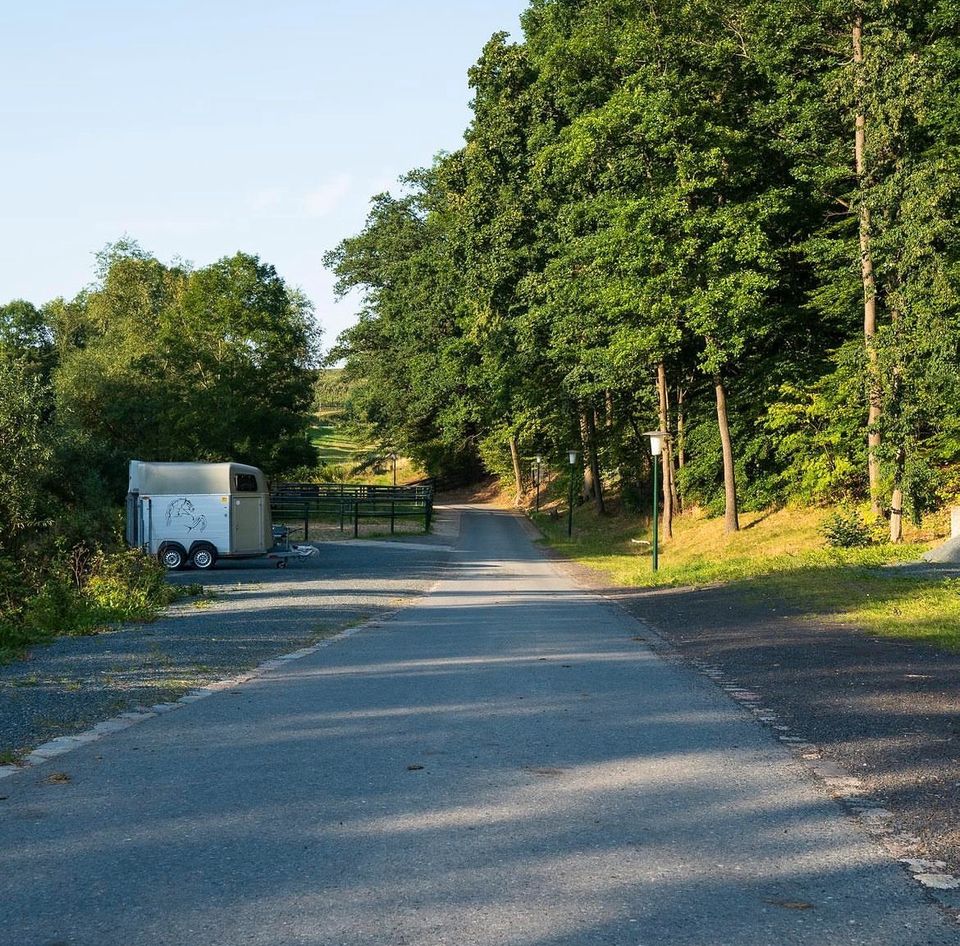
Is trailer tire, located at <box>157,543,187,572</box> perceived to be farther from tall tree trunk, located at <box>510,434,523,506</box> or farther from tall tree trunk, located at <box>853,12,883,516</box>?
tall tree trunk, located at <box>510,434,523,506</box>

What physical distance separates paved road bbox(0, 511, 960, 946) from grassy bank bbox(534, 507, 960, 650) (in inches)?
264

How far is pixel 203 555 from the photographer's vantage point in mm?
30609

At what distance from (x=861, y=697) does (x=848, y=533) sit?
768 inches

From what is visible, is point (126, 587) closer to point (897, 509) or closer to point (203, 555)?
point (203, 555)

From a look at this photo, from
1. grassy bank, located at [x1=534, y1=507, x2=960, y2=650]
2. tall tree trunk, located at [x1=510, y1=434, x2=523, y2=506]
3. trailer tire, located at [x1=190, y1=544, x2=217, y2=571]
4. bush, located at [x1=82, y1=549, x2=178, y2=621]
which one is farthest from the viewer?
tall tree trunk, located at [x1=510, y1=434, x2=523, y2=506]

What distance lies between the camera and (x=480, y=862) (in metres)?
4.60

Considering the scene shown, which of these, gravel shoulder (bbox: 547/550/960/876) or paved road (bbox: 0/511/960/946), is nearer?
paved road (bbox: 0/511/960/946)

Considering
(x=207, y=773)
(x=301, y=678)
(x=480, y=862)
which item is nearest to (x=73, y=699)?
(x=301, y=678)

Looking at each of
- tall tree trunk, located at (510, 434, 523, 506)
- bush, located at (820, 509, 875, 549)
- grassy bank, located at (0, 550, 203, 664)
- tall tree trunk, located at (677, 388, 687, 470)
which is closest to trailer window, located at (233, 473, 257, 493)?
grassy bank, located at (0, 550, 203, 664)

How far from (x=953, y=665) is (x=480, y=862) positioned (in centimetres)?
742

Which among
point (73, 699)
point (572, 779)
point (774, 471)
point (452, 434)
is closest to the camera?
point (572, 779)

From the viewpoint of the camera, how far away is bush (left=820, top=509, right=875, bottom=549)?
27.3 meters

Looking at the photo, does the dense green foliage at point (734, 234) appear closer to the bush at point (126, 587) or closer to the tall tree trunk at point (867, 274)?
the tall tree trunk at point (867, 274)

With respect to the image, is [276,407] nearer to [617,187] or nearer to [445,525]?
[445,525]
